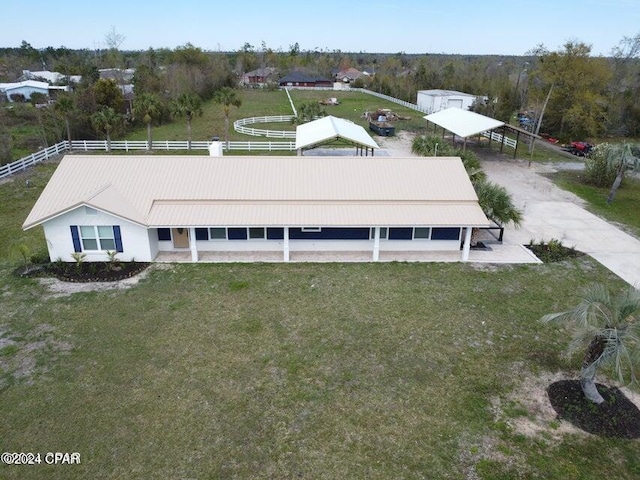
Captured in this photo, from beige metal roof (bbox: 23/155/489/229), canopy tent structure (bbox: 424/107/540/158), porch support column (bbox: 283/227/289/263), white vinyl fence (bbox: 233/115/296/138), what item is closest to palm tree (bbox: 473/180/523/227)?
beige metal roof (bbox: 23/155/489/229)

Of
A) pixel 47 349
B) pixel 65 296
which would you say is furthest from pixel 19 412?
pixel 65 296

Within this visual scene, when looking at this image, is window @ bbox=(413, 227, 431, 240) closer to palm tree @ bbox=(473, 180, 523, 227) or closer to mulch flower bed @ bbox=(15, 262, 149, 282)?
palm tree @ bbox=(473, 180, 523, 227)

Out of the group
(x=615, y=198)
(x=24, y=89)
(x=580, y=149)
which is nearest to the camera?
(x=615, y=198)

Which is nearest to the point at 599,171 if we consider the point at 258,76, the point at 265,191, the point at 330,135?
the point at 330,135

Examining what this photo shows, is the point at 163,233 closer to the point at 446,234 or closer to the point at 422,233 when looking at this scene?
the point at 422,233

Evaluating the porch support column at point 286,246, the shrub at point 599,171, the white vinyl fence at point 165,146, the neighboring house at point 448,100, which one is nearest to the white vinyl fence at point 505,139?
the shrub at point 599,171

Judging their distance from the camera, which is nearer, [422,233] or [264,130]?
[422,233]
